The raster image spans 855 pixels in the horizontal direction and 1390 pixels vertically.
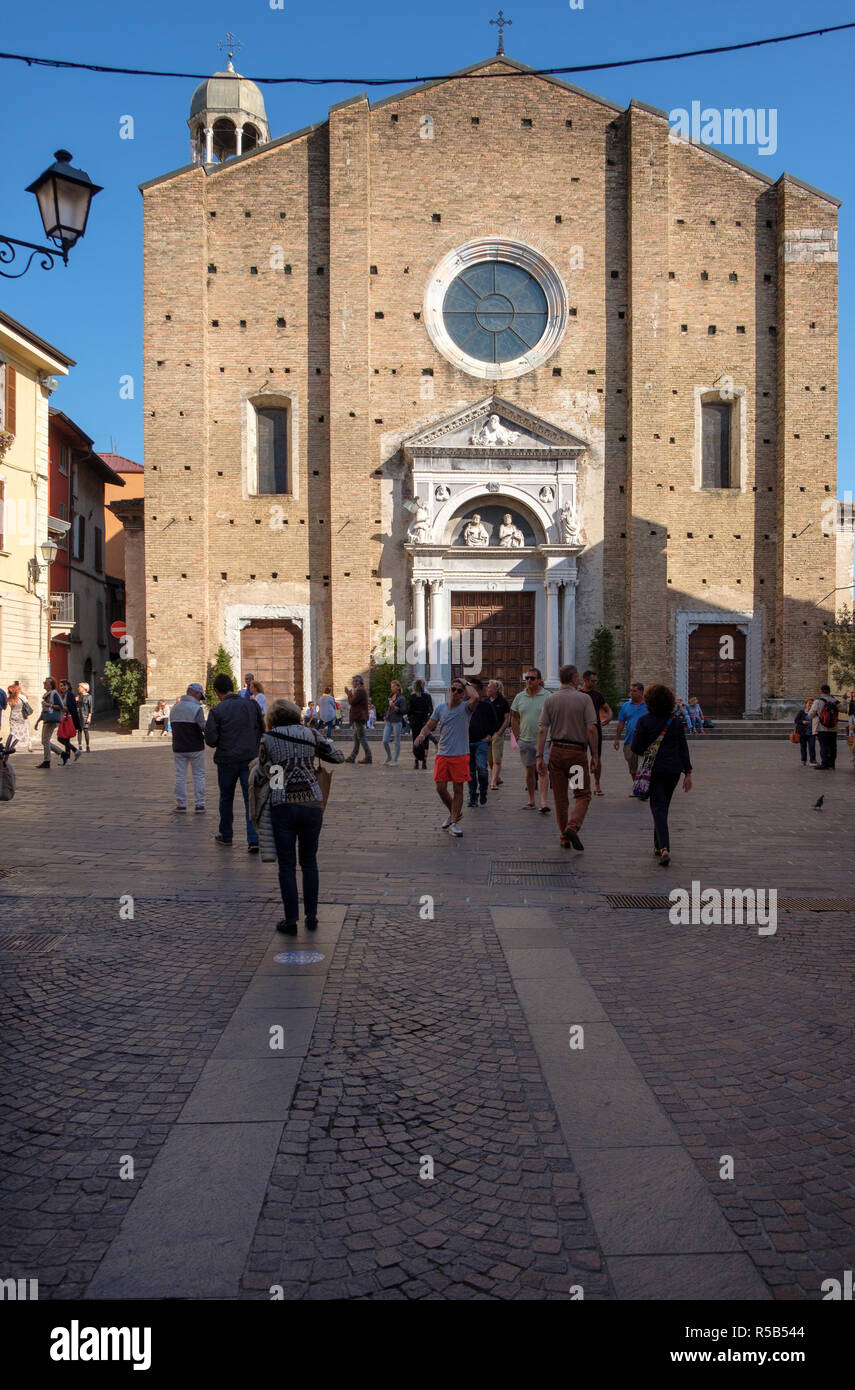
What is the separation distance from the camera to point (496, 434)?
87.2 feet

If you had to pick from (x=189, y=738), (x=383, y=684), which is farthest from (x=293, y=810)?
(x=383, y=684)

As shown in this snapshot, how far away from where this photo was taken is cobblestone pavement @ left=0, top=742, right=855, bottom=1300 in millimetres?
2789

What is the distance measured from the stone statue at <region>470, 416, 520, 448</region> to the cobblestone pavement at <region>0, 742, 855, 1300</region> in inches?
768

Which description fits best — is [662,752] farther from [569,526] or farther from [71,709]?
[569,526]

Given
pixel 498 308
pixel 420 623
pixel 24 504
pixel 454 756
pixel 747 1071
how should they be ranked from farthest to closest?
pixel 498 308, pixel 420 623, pixel 24 504, pixel 454 756, pixel 747 1071

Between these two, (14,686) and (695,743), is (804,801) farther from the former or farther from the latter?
(14,686)

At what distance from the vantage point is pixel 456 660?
27.4 m

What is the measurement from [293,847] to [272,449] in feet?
75.7

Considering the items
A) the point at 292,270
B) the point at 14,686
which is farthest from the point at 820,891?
the point at 292,270

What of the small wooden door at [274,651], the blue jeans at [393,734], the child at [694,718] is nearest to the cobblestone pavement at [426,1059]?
the blue jeans at [393,734]

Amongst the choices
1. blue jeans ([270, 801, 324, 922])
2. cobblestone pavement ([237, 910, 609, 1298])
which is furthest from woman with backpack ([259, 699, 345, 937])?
cobblestone pavement ([237, 910, 609, 1298])

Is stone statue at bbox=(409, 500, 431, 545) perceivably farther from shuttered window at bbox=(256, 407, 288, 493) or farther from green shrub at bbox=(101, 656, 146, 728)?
green shrub at bbox=(101, 656, 146, 728)

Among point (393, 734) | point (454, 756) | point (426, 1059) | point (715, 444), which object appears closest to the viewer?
point (426, 1059)
